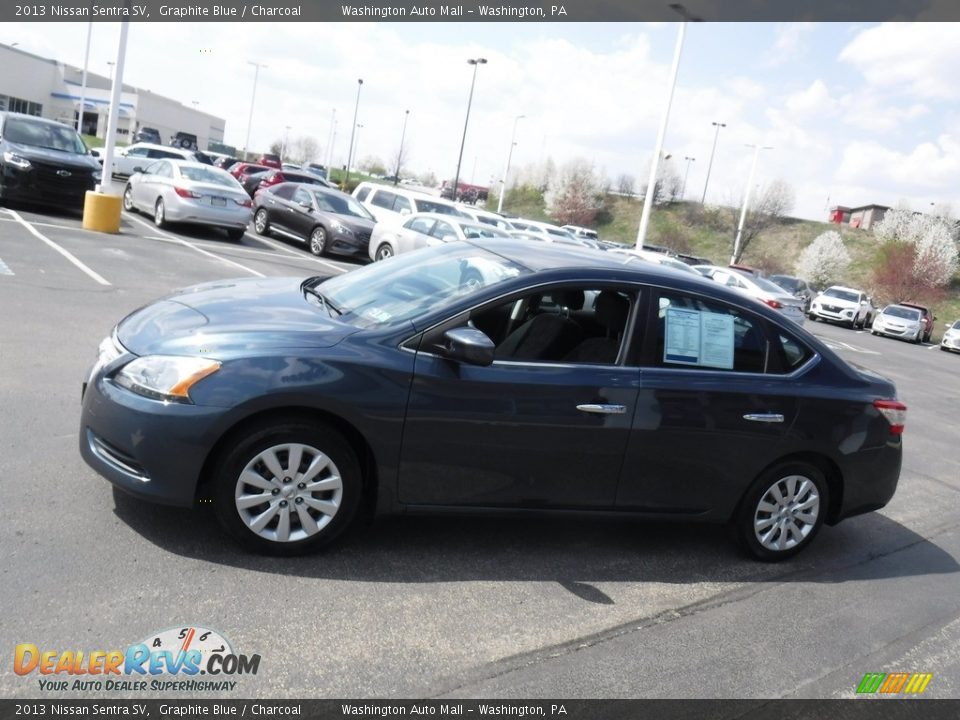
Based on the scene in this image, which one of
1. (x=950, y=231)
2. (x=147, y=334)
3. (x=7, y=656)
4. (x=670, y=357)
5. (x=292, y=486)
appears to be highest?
(x=950, y=231)

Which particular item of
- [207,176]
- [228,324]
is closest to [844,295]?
[207,176]

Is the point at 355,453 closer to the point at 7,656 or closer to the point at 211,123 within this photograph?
the point at 7,656

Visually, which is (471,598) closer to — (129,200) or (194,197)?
(194,197)

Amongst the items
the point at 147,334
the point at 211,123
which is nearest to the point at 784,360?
the point at 147,334

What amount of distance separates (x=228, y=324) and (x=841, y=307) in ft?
106

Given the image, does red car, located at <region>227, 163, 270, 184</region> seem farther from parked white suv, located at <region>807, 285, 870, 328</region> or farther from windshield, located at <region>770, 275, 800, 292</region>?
parked white suv, located at <region>807, 285, 870, 328</region>

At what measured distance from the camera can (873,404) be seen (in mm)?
5137

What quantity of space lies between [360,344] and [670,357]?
1724mm

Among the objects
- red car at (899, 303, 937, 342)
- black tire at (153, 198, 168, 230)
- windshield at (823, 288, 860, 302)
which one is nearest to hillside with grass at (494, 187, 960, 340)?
red car at (899, 303, 937, 342)

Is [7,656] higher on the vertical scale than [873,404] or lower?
lower

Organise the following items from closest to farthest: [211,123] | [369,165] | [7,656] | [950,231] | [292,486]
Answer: [7,656]
[292,486]
[950,231]
[211,123]
[369,165]

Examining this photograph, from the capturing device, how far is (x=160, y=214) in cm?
1805

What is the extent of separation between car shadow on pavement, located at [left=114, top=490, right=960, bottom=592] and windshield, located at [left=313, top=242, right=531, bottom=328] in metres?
1.19

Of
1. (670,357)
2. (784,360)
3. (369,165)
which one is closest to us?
(670,357)
